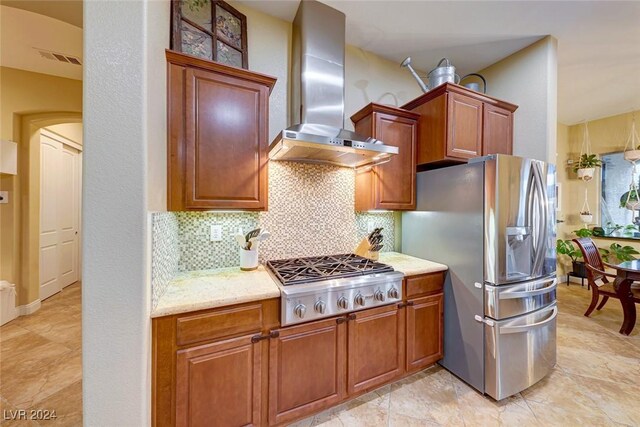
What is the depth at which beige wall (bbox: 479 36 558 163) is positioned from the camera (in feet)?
7.87

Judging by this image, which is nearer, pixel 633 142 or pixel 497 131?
pixel 497 131

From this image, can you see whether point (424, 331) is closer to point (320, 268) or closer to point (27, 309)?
point (320, 268)

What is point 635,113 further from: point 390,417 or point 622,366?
point 390,417

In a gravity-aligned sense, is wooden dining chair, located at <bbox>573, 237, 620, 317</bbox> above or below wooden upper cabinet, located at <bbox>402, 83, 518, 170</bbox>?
below

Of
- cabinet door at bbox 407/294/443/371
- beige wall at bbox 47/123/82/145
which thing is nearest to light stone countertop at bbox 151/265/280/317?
cabinet door at bbox 407/294/443/371

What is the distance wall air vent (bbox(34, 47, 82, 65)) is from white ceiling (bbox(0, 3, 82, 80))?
0.02 meters

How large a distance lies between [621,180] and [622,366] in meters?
3.78

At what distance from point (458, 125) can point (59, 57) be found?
164 inches

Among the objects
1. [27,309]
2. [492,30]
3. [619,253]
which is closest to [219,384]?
[27,309]

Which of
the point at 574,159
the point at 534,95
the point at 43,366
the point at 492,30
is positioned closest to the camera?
the point at 43,366

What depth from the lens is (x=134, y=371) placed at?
1087mm

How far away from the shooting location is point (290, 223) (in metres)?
2.14

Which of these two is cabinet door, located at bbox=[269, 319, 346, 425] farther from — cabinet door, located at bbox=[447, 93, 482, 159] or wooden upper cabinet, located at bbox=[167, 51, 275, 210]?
Result: cabinet door, located at bbox=[447, 93, 482, 159]

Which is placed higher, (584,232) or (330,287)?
(584,232)
